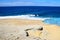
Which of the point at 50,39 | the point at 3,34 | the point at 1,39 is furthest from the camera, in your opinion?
the point at 50,39

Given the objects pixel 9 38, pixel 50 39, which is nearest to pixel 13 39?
pixel 9 38

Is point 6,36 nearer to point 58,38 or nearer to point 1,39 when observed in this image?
point 1,39

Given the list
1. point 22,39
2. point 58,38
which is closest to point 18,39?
point 22,39

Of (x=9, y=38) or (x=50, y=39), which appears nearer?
(x=9, y=38)

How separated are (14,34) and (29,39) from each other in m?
0.65

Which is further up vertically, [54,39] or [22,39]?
[22,39]

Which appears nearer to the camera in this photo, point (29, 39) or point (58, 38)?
point (29, 39)

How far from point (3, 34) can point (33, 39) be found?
1130 millimetres

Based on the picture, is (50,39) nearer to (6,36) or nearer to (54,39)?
(54,39)

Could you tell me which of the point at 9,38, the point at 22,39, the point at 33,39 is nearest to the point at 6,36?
the point at 9,38

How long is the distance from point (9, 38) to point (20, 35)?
0.52 meters

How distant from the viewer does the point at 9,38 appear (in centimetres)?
577

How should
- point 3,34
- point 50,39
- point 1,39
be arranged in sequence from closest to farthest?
point 1,39, point 3,34, point 50,39

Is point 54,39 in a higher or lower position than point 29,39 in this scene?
lower
